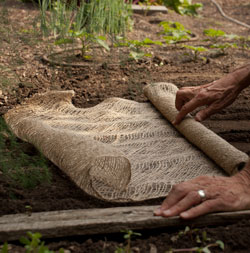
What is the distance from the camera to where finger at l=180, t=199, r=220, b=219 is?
1.67 m

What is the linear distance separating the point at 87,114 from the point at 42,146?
674 millimetres

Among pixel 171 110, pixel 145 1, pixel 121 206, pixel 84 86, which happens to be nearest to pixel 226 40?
pixel 145 1

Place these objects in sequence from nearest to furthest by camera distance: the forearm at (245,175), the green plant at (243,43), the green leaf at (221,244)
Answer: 1. the green leaf at (221,244)
2. the forearm at (245,175)
3. the green plant at (243,43)

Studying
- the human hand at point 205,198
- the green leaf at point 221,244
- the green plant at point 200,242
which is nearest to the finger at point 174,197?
the human hand at point 205,198

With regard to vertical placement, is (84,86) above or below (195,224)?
below

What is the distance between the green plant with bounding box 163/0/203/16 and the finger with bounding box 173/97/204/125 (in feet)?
16.5

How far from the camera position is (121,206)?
1.88 meters

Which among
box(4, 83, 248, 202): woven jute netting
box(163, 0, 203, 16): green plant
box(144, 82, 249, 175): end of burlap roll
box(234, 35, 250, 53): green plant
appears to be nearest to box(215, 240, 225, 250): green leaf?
box(4, 83, 248, 202): woven jute netting

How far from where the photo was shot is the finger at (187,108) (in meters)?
2.41

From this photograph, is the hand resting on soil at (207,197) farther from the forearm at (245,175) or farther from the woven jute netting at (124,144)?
the woven jute netting at (124,144)

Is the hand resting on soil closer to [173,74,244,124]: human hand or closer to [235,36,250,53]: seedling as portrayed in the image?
[173,74,244,124]: human hand

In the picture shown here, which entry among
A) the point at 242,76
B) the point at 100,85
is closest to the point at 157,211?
the point at 242,76

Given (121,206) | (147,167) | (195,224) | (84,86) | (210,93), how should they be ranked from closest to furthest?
(195,224), (121,206), (147,167), (210,93), (84,86)

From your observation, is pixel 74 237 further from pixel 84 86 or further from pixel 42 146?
pixel 84 86
